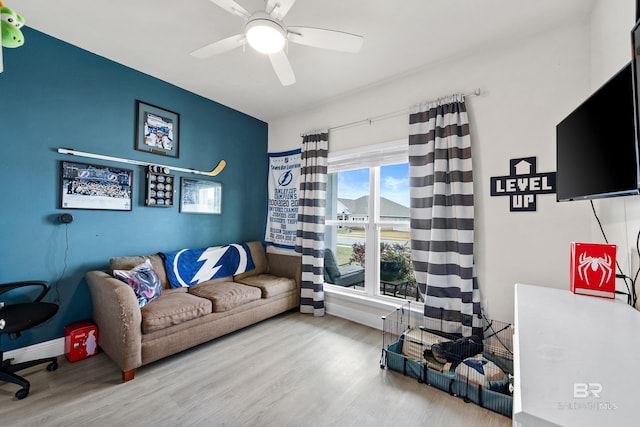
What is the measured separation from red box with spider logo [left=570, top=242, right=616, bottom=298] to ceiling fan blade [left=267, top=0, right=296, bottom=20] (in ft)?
6.77

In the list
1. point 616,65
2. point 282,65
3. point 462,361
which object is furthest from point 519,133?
point 282,65

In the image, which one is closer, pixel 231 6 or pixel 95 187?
pixel 231 6

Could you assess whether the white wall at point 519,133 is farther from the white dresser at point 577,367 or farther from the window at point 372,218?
the white dresser at point 577,367

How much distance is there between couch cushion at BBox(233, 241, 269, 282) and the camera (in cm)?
351

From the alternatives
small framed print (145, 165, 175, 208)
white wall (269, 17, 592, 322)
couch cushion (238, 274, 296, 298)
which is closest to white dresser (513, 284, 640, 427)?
white wall (269, 17, 592, 322)

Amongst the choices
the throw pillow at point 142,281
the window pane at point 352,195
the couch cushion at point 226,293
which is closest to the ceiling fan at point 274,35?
the window pane at point 352,195

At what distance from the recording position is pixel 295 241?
3537 millimetres

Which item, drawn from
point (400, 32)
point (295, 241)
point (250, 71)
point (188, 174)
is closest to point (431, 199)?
point (400, 32)

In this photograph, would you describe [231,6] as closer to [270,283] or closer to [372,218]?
[372,218]

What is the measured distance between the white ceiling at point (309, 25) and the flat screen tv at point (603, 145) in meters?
1.03

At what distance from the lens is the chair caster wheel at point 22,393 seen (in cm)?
171

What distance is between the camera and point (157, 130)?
2867 millimetres

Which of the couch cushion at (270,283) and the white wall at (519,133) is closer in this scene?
the white wall at (519,133)

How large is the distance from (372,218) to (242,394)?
6.85ft
